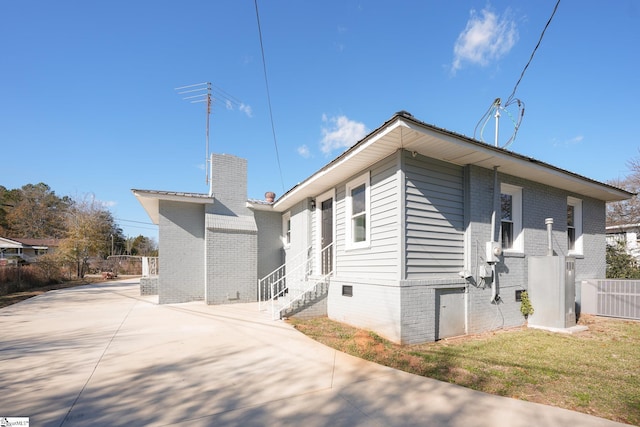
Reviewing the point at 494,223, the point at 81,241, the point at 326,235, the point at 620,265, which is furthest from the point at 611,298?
the point at 81,241

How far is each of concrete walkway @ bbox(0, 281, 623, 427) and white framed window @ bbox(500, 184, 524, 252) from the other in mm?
5084

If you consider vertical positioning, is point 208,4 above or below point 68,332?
above

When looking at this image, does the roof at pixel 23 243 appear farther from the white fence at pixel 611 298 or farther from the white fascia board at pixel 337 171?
the white fence at pixel 611 298

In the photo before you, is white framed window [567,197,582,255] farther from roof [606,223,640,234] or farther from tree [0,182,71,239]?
tree [0,182,71,239]

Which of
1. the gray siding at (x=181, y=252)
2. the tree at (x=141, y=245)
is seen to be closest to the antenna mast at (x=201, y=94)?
the gray siding at (x=181, y=252)

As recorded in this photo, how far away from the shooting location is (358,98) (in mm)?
12859

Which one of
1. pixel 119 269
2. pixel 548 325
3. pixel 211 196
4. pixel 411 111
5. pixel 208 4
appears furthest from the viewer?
pixel 119 269

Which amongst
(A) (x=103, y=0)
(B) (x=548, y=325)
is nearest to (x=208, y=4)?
(A) (x=103, y=0)

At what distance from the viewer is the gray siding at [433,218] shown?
19.2 feet

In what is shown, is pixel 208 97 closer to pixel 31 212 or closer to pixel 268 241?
pixel 268 241

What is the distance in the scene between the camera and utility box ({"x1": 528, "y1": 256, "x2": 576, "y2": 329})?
264 inches

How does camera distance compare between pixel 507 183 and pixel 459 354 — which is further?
pixel 507 183

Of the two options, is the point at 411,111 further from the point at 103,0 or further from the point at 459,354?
the point at 103,0

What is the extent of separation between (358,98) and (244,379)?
11759mm
